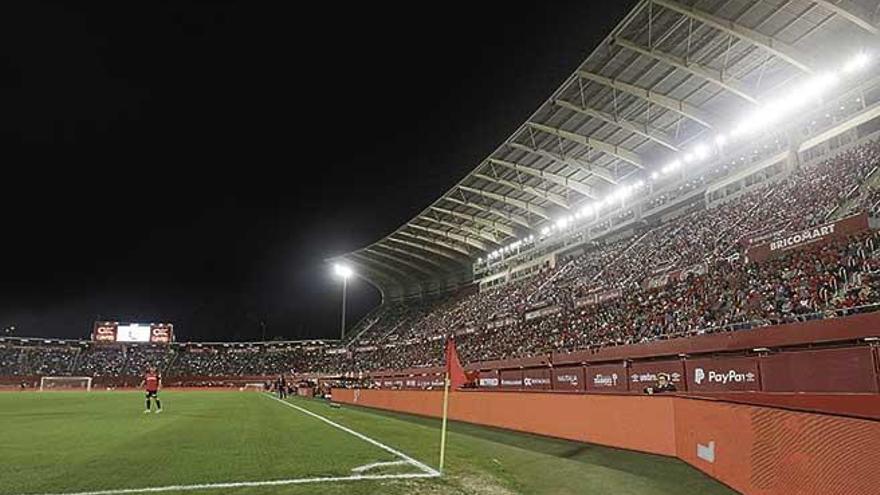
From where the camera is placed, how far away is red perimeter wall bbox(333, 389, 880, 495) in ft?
15.2

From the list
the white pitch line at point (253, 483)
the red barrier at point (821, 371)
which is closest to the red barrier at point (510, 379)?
the red barrier at point (821, 371)

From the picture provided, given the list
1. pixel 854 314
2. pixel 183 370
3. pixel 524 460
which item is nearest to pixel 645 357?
pixel 854 314

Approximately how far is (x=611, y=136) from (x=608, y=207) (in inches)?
263

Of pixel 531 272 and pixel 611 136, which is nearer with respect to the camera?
pixel 611 136

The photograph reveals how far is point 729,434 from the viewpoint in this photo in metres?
7.70

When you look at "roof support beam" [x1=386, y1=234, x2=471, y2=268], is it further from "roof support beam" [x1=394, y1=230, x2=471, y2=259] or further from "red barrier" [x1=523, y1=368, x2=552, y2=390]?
"red barrier" [x1=523, y1=368, x2=552, y2=390]

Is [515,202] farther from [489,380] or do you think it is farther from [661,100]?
[489,380]

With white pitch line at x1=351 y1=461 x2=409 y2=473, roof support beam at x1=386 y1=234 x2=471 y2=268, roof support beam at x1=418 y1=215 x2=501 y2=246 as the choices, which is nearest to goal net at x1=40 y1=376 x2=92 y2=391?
roof support beam at x1=386 y1=234 x2=471 y2=268

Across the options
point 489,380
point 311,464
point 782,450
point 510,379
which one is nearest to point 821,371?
point 782,450

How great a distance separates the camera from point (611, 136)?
36406 mm

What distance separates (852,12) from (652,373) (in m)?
16.7

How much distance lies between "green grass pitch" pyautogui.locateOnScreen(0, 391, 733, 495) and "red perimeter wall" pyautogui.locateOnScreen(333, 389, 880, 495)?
1.48ft

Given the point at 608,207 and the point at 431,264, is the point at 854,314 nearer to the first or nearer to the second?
the point at 608,207

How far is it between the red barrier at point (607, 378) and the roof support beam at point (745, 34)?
15302 mm
